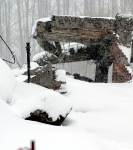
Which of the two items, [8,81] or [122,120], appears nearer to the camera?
[8,81]

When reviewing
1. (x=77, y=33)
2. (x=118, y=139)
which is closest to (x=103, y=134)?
(x=118, y=139)

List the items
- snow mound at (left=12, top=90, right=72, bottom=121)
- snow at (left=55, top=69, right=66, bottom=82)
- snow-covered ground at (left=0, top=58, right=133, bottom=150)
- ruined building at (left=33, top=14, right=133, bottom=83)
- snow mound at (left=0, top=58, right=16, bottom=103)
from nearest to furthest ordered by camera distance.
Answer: snow-covered ground at (left=0, top=58, right=133, bottom=150) → snow mound at (left=0, top=58, right=16, bottom=103) → snow mound at (left=12, top=90, right=72, bottom=121) → snow at (left=55, top=69, right=66, bottom=82) → ruined building at (left=33, top=14, right=133, bottom=83)

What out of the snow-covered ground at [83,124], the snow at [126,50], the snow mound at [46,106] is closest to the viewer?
the snow-covered ground at [83,124]

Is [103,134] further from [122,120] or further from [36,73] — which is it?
[36,73]

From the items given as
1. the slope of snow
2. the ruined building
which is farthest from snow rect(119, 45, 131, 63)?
the slope of snow

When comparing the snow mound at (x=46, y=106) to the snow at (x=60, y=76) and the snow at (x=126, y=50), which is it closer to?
the snow at (x=60, y=76)

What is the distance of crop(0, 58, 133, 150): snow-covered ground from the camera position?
238 cm

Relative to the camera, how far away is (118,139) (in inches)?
130

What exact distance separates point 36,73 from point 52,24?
1856 mm

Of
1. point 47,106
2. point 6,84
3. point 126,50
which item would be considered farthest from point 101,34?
point 6,84

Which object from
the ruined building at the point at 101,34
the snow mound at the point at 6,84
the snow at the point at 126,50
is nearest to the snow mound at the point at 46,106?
the snow mound at the point at 6,84

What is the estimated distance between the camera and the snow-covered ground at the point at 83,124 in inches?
93.6

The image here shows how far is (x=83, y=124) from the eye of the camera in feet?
12.2

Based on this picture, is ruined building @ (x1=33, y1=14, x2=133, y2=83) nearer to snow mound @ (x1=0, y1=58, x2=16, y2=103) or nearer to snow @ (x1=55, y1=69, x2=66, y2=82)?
snow @ (x1=55, y1=69, x2=66, y2=82)
